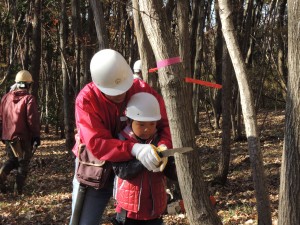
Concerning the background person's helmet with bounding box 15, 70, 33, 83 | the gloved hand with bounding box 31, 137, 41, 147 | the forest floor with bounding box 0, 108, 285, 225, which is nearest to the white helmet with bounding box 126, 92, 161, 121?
the forest floor with bounding box 0, 108, 285, 225

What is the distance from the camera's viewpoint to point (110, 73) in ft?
10.4

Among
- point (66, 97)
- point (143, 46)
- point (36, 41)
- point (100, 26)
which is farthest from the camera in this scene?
point (66, 97)

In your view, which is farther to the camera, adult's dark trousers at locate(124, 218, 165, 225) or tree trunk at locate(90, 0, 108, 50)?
tree trunk at locate(90, 0, 108, 50)

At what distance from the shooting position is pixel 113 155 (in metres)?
3.08

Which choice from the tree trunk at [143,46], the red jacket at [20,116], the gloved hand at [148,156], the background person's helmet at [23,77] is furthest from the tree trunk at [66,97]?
the gloved hand at [148,156]

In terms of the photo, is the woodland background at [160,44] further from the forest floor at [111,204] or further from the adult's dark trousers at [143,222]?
the forest floor at [111,204]

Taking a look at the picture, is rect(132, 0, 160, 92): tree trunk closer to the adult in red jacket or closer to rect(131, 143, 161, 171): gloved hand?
the adult in red jacket

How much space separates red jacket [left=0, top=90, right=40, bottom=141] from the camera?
7242mm

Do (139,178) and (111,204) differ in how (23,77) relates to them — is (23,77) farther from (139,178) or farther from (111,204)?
(139,178)

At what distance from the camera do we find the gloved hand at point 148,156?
114 inches

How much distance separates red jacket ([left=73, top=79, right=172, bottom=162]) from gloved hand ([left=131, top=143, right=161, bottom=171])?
109 millimetres

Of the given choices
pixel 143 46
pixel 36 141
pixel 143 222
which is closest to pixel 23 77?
pixel 36 141

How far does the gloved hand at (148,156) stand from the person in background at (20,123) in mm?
4617

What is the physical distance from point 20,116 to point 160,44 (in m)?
4.75
